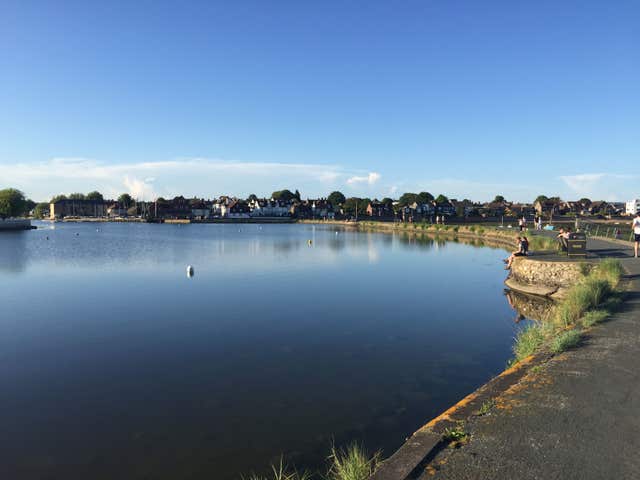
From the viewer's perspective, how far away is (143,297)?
2250cm

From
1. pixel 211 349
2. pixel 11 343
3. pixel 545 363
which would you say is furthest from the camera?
pixel 11 343

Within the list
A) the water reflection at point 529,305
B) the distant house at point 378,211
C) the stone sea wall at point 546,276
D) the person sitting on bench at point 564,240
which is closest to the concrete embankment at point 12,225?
the distant house at point 378,211

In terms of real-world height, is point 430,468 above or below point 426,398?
above

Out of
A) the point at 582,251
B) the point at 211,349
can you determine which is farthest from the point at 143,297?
the point at 582,251

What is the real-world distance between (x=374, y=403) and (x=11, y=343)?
1315cm

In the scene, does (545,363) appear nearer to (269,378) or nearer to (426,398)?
(426,398)

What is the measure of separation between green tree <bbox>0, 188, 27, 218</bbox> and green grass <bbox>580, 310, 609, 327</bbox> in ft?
534

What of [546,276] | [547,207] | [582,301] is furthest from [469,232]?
[547,207]

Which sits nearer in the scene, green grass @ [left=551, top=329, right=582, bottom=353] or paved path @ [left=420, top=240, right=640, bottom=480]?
paved path @ [left=420, top=240, right=640, bottom=480]

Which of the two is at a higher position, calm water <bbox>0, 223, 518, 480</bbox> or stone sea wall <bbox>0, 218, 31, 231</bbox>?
stone sea wall <bbox>0, 218, 31, 231</bbox>

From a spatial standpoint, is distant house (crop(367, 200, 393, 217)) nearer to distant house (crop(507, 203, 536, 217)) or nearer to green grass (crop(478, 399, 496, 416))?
distant house (crop(507, 203, 536, 217))

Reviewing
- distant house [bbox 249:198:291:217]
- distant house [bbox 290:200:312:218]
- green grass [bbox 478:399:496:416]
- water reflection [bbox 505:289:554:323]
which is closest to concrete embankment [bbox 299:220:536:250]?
water reflection [bbox 505:289:554:323]

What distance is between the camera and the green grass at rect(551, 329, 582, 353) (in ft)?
30.6

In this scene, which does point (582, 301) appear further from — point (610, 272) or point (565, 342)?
point (610, 272)
